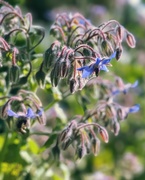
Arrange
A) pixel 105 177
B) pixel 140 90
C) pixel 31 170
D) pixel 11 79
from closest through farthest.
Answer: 1. pixel 11 79
2. pixel 31 170
3. pixel 105 177
4. pixel 140 90

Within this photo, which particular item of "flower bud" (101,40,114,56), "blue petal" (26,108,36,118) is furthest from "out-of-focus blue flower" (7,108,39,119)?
"flower bud" (101,40,114,56)

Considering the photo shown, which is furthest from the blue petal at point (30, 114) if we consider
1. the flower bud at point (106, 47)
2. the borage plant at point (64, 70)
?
the flower bud at point (106, 47)

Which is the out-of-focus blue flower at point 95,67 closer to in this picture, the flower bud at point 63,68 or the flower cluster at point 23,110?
the flower bud at point 63,68

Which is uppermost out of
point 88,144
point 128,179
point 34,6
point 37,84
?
point 34,6

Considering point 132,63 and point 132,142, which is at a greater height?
point 132,63

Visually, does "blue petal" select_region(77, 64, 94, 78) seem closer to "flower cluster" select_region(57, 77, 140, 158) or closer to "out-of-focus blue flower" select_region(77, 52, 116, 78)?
"out-of-focus blue flower" select_region(77, 52, 116, 78)

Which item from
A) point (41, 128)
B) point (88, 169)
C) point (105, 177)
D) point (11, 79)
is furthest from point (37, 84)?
point (88, 169)

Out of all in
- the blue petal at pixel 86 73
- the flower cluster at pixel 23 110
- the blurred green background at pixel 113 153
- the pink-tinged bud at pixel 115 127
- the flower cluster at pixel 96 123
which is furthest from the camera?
the blurred green background at pixel 113 153

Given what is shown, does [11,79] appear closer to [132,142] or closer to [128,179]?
[128,179]
